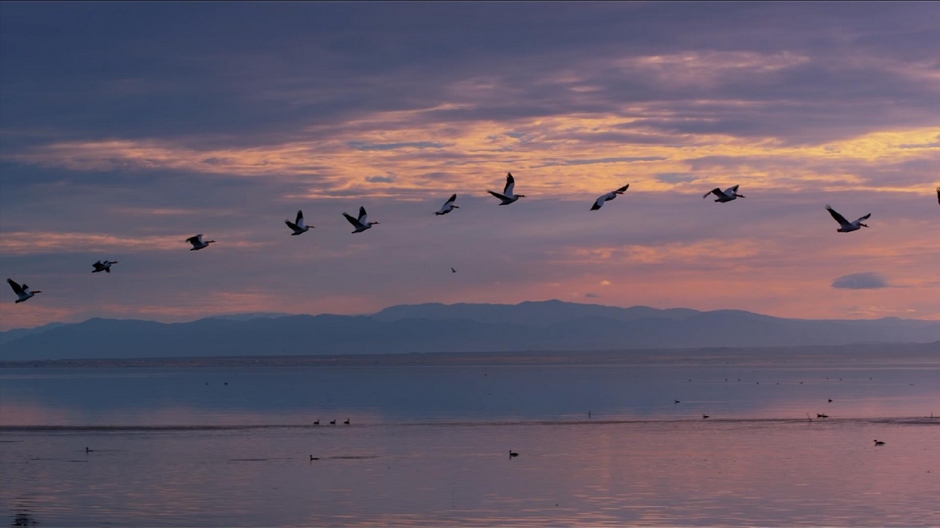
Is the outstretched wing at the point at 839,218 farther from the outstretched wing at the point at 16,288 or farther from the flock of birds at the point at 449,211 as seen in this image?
the outstretched wing at the point at 16,288

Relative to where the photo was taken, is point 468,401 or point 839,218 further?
point 468,401

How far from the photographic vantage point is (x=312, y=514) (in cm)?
3048

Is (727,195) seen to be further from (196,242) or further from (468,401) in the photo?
(468,401)

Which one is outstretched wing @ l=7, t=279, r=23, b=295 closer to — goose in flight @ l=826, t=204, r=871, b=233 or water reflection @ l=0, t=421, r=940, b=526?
water reflection @ l=0, t=421, r=940, b=526

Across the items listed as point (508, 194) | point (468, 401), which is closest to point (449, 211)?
point (508, 194)

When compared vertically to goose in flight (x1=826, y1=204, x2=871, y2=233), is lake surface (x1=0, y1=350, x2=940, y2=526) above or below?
below

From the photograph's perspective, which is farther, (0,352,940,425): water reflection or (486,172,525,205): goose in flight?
(0,352,940,425): water reflection

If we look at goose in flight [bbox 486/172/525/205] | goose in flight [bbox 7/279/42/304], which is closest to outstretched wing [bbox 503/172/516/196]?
goose in flight [bbox 486/172/525/205]

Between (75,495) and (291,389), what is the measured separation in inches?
2490

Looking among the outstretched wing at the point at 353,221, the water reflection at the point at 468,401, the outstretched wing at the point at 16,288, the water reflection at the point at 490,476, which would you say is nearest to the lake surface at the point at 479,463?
the water reflection at the point at 490,476

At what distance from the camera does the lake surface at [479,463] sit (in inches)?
1190

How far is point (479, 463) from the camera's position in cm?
3969

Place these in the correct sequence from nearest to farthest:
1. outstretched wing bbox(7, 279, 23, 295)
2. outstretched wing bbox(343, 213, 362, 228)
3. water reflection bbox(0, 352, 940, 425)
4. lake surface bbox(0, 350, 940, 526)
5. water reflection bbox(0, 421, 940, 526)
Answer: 1. water reflection bbox(0, 421, 940, 526)
2. lake surface bbox(0, 350, 940, 526)
3. outstretched wing bbox(343, 213, 362, 228)
4. outstretched wing bbox(7, 279, 23, 295)
5. water reflection bbox(0, 352, 940, 425)

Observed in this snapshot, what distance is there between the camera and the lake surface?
30219 millimetres
